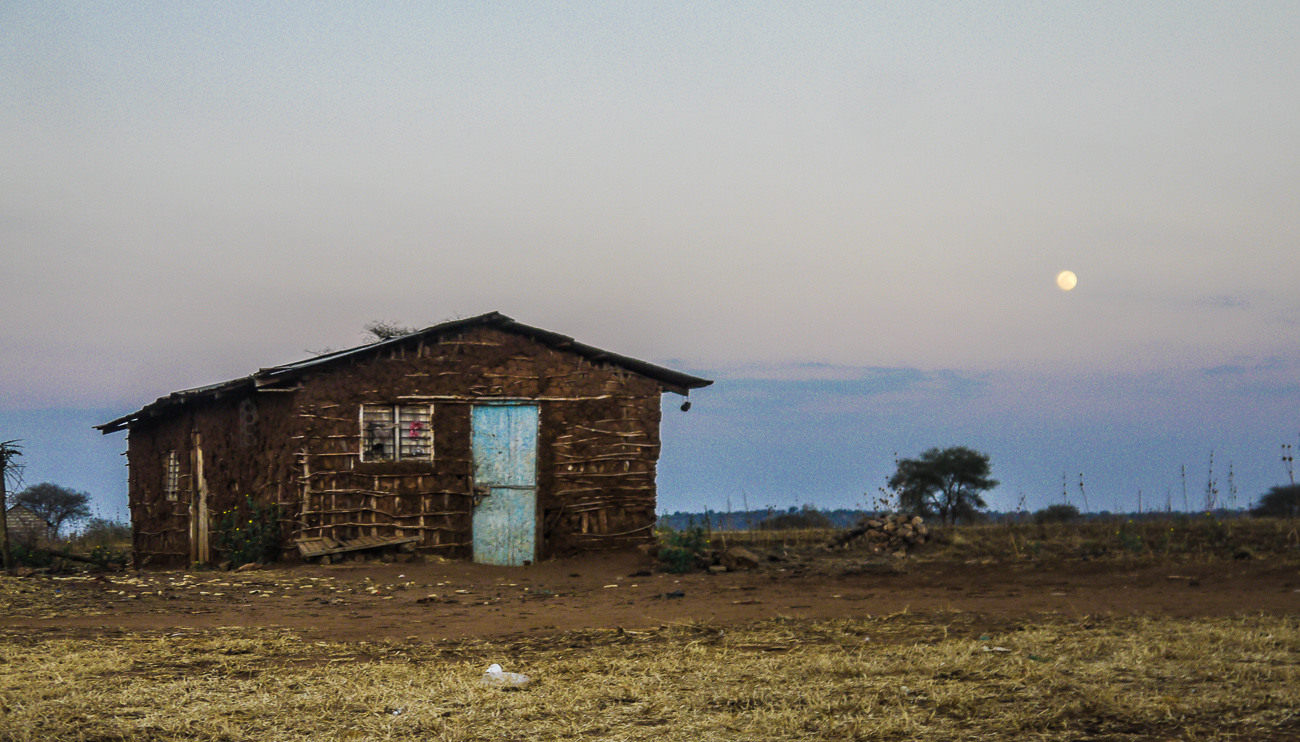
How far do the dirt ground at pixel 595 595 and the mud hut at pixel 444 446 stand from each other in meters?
0.92

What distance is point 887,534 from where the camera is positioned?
2006 centimetres

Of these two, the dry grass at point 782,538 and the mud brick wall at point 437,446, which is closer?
the mud brick wall at point 437,446

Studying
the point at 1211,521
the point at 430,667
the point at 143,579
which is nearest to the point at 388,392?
the point at 143,579

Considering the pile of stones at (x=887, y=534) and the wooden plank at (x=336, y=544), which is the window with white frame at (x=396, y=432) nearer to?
the wooden plank at (x=336, y=544)

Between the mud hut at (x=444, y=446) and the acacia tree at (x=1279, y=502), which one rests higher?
the mud hut at (x=444, y=446)

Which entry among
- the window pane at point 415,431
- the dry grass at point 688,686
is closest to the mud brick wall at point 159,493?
the window pane at point 415,431

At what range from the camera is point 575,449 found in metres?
16.9

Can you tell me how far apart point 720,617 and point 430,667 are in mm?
3472

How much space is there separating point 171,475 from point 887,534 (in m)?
13.7

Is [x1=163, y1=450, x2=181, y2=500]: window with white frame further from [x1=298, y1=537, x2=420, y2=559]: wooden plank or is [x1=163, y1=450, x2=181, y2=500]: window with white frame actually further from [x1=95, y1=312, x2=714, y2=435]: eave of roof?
[x1=298, y1=537, x2=420, y2=559]: wooden plank

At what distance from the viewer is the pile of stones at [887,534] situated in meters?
19.5

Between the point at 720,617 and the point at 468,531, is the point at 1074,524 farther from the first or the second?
the point at 720,617

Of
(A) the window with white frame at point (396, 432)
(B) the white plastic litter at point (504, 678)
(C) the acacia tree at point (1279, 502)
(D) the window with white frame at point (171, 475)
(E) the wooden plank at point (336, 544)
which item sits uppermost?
(A) the window with white frame at point (396, 432)

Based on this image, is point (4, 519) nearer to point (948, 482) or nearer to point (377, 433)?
point (377, 433)
